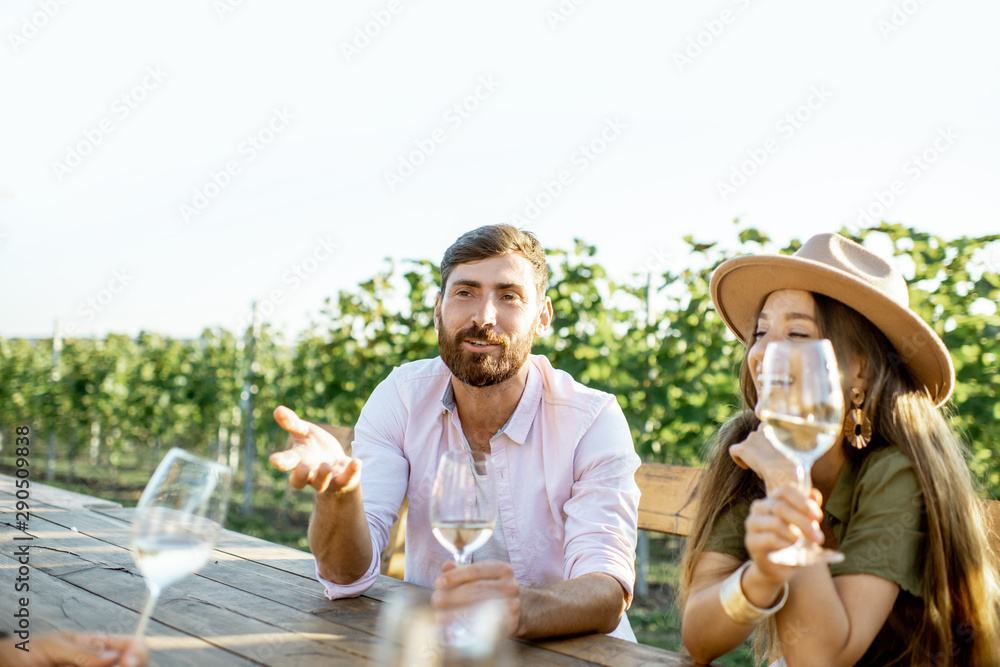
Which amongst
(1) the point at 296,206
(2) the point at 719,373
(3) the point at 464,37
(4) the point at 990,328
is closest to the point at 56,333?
(1) the point at 296,206

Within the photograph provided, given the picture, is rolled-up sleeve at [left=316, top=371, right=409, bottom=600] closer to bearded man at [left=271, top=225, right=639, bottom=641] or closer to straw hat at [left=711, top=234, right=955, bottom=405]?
bearded man at [left=271, top=225, right=639, bottom=641]

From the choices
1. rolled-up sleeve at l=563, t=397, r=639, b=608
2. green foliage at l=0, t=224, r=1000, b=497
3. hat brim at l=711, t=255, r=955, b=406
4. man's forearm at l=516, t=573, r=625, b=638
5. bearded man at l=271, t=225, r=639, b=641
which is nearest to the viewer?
man's forearm at l=516, t=573, r=625, b=638

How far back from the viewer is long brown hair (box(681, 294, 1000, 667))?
1479mm

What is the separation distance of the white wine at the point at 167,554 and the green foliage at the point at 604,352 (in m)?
0.58

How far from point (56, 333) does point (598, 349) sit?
10982mm

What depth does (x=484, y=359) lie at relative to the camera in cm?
230

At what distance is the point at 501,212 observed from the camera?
4090 millimetres

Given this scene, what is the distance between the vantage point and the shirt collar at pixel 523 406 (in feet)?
7.63

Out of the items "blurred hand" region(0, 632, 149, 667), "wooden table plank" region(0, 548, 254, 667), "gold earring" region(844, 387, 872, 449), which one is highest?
"gold earring" region(844, 387, 872, 449)

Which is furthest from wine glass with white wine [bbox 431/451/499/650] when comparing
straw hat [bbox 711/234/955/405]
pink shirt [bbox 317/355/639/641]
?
straw hat [bbox 711/234/955/405]

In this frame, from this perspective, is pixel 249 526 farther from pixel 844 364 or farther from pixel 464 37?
pixel 844 364

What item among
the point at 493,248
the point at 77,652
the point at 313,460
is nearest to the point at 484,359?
the point at 493,248

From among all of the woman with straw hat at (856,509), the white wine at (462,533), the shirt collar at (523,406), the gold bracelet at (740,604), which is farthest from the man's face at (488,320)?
the gold bracelet at (740,604)

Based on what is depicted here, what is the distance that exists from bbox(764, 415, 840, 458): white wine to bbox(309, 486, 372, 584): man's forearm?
962 millimetres
